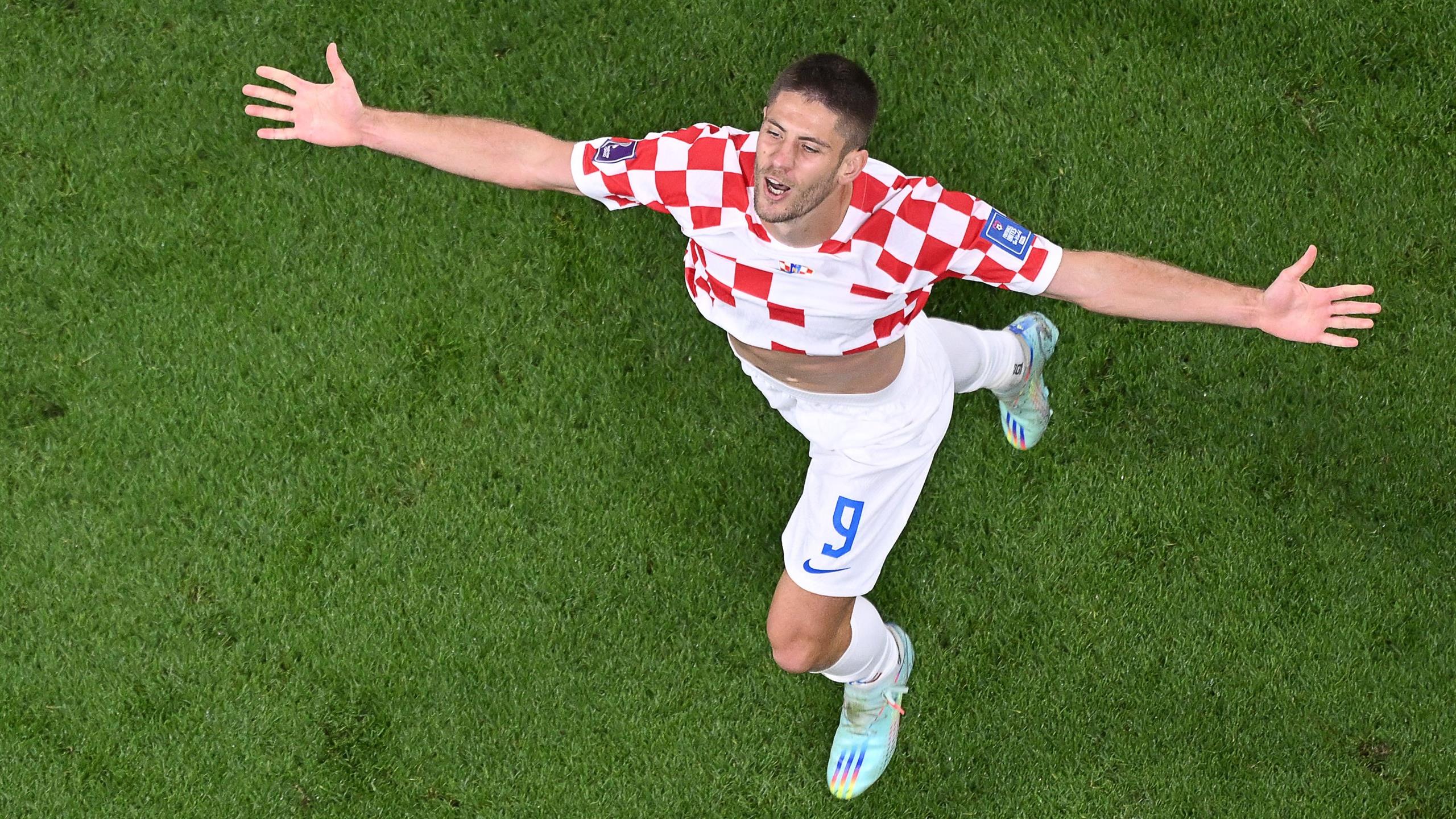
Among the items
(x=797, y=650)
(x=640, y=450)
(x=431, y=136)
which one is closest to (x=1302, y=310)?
(x=797, y=650)

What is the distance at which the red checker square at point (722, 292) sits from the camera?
130 inches

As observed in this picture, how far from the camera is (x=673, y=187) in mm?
3207

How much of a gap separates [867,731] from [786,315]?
1.74m

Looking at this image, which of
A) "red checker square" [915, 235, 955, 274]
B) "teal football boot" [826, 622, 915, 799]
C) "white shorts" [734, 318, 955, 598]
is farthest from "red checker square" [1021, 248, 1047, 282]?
"teal football boot" [826, 622, 915, 799]

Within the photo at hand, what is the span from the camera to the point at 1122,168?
13.8 feet

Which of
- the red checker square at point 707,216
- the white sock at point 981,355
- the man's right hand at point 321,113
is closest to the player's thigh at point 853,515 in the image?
the white sock at point 981,355

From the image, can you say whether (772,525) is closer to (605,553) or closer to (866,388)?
(605,553)

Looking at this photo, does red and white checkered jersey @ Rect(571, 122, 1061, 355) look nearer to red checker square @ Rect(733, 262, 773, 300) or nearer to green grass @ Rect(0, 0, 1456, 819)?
red checker square @ Rect(733, 262, 773, 300)

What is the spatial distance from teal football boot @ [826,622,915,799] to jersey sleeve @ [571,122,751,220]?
1817mm

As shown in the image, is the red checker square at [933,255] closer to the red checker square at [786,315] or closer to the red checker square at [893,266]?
the red checker square at [893,266]

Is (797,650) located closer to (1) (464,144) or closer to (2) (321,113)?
(1) (464,144)

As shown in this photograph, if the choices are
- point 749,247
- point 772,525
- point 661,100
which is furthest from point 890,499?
point 661,100

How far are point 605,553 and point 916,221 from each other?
1.87 metres

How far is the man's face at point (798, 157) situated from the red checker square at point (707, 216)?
27 cm
